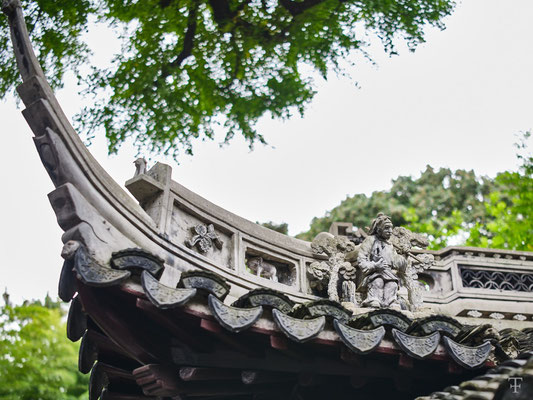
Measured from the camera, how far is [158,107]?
13258 mm

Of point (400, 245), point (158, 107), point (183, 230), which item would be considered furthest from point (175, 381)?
point (158, 107)

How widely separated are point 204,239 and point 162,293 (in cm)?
207

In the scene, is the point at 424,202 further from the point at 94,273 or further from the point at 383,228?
the point at 94,273

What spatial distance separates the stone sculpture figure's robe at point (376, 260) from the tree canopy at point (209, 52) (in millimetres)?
6214

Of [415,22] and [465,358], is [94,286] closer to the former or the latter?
[465,358]

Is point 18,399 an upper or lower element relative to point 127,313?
upper

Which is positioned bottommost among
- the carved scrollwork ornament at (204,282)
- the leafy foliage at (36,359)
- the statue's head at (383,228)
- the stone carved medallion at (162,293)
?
the stone carved medallion at (162,293)

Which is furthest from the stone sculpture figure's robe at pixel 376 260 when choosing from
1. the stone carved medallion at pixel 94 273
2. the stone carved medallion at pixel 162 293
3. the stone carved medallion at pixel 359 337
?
the stone carved medallion at pixel 94 273

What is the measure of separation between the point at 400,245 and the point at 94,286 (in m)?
4.16

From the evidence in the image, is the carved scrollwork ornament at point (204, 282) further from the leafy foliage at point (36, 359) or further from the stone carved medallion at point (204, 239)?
the leafy foliage at point (36, 359)

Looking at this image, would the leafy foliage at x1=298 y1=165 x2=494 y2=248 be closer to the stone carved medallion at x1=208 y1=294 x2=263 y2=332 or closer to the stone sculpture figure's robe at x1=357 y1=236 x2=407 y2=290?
the stone sculpture figure's robe at x1=357 y1=236 x2=407 y2=290

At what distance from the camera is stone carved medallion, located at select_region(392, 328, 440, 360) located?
5.30 m

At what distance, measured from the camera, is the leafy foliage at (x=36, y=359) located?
16.6 m

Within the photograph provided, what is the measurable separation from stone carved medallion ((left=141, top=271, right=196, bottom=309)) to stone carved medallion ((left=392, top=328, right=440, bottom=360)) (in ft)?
5.16
